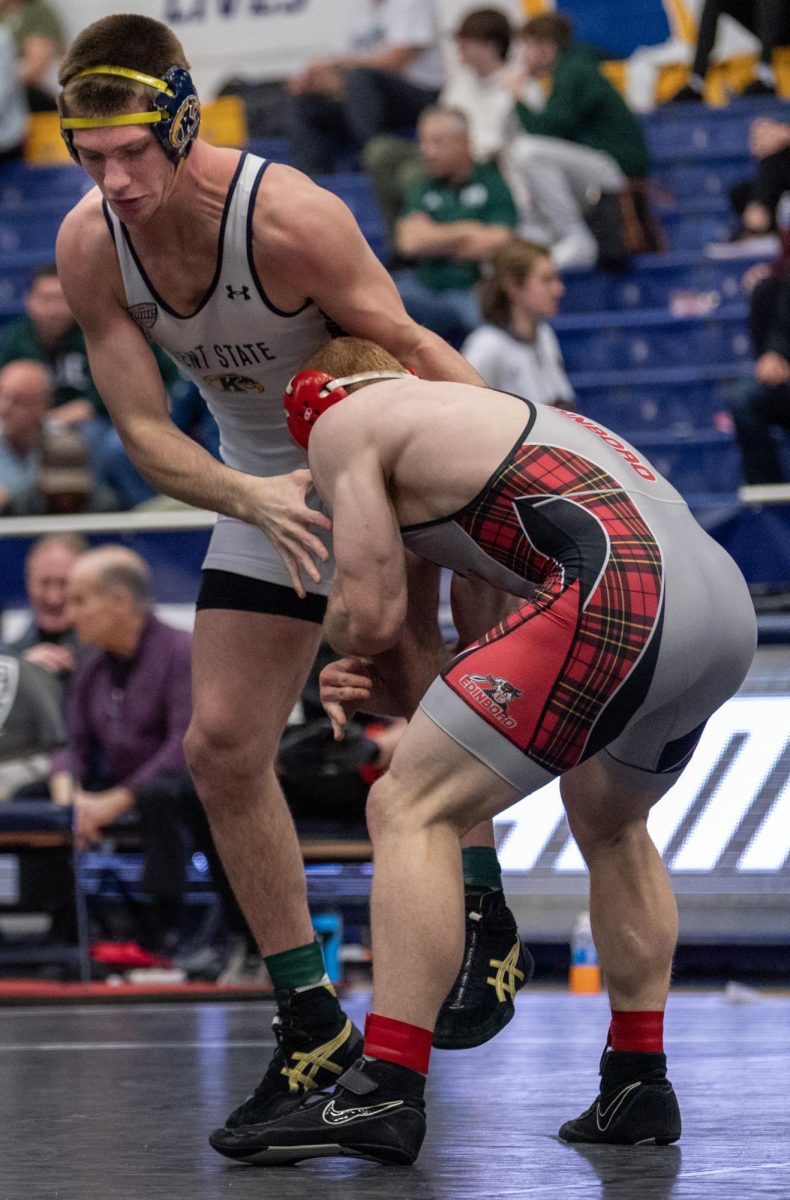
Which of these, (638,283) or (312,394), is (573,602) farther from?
(638,283)

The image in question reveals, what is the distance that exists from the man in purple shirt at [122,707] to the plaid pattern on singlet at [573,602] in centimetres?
393

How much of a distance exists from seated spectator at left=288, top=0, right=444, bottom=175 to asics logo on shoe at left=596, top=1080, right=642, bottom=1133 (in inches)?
348

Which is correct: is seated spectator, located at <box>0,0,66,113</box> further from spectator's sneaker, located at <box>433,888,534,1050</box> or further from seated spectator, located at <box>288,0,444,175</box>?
spectator's sneaker, located at <box>433,888,534,1050</box>

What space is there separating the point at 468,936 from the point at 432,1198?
2.46 ft

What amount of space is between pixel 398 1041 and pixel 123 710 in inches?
164

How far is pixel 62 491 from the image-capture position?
8.15 m

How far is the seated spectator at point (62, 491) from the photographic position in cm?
813

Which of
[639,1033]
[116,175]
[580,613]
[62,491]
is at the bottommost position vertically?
[62,491]

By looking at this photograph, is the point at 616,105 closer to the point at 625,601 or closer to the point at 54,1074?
the point at 54,1074

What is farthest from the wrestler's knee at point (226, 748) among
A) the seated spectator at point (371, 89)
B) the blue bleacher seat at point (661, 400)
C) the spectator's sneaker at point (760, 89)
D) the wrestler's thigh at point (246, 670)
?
the spectator's sneaker at point (760, 89)

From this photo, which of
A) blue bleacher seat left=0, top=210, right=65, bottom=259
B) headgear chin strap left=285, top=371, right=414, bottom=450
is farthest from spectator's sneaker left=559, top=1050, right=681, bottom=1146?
blue bleacher seat left=0, top=210, right=65, bottom=259

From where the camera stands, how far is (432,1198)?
2607 millimetres

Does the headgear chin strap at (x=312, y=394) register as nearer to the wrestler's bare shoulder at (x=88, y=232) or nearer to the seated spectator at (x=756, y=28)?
the wrestler's bare shoulder at (x=88, y=232)

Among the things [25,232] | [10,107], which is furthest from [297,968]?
[10,107]
